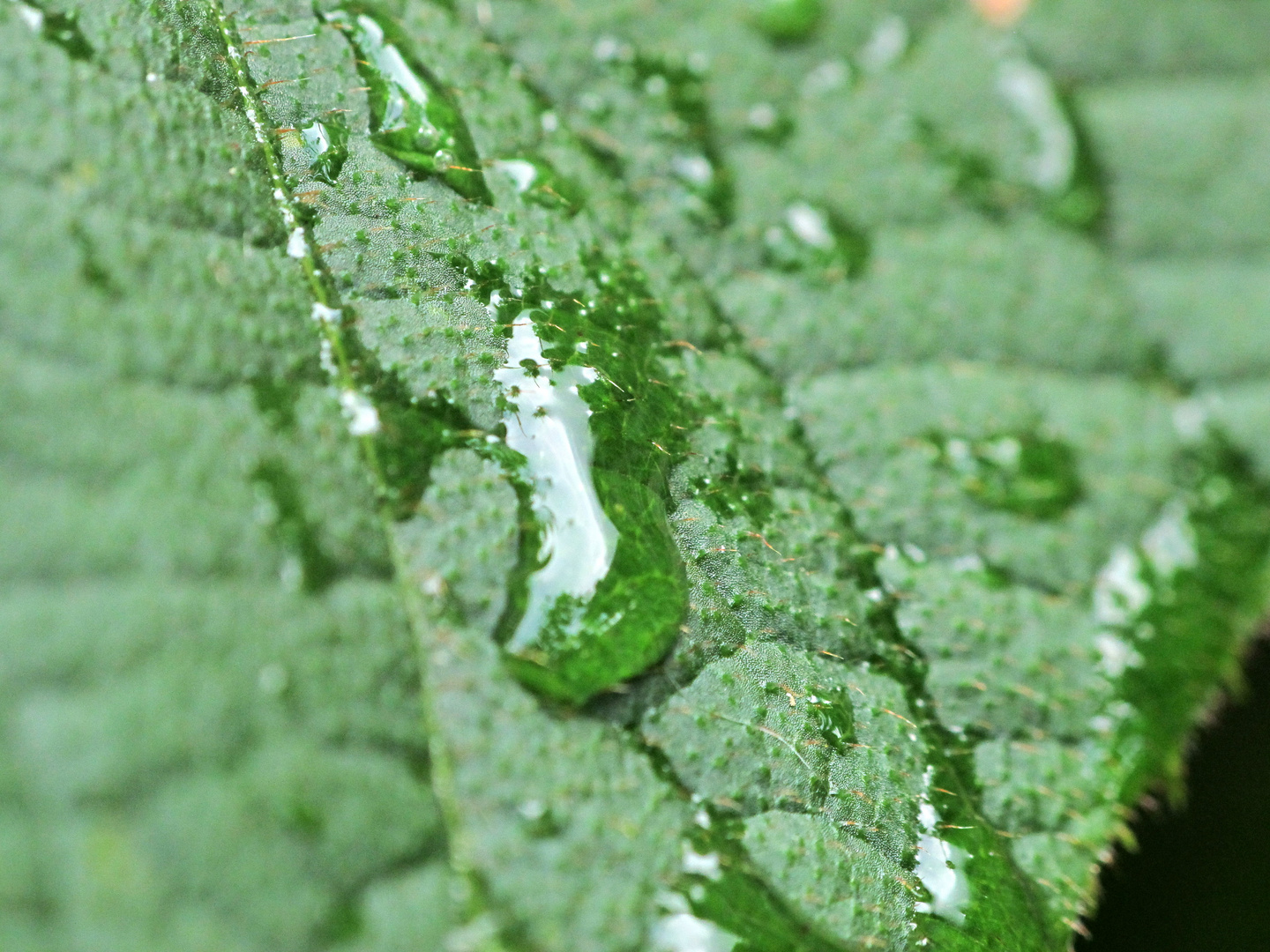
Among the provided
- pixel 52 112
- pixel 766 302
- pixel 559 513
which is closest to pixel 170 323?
pixel 52 112

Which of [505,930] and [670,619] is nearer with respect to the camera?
[505,930]

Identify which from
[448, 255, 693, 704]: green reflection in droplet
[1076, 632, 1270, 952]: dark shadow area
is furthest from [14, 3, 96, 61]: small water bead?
[1076, 632, 1270, 952]: dark shadow area

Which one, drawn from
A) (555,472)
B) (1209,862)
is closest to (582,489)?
(555,472)

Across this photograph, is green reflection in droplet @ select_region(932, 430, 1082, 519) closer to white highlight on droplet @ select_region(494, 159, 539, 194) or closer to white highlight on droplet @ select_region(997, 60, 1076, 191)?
white highlight on droplet @ select_region(997, 60, 1076, 191)

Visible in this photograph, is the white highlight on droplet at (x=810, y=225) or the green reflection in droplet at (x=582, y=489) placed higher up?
the white highlight on droplet at (x=810, y=225)

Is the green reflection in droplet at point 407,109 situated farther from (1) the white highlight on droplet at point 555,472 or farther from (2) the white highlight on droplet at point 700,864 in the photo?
(2) the white highlight on droplet at point 700,864

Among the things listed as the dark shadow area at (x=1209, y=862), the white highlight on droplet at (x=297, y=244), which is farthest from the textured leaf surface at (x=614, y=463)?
the dark shadow area at (x=1209, y=862)

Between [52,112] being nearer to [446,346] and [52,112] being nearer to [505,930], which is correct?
[446,346]
